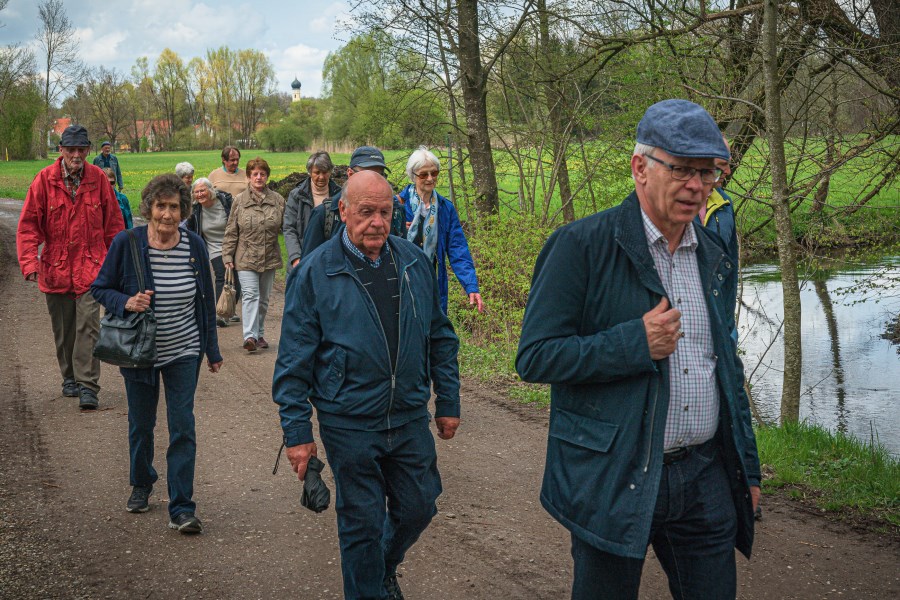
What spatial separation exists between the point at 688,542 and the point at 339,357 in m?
1.55

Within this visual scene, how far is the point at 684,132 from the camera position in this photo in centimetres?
260

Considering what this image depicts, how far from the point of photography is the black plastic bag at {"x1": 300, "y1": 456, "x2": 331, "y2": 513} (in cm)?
364

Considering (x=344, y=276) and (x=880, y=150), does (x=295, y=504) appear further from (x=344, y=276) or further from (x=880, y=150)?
(x=880, y=150)

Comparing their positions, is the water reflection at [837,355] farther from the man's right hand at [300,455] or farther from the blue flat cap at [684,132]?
the blue flat cap at [684,132]

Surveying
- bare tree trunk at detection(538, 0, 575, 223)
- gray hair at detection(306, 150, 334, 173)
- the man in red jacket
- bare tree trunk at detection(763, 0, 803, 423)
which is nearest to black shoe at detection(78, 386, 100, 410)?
the man in red jacket

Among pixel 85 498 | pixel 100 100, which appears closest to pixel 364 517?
pixel 85 498

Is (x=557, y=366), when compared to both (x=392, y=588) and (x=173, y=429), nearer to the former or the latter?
(x=392, y=588)

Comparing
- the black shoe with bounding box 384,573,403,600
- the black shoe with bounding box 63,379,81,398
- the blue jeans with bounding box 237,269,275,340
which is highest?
the blue jeans with bounding box 237,269,275,340

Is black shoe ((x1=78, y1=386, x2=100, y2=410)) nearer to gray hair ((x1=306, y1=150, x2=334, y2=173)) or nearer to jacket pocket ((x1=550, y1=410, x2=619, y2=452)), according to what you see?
gray hair ((x1=306, y1=150, x2=334, y2=173))

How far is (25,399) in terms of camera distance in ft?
27.3

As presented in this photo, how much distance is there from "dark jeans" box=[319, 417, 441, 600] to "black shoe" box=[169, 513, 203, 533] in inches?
67.5

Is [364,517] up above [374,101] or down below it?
below

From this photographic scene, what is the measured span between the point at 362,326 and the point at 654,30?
7.90 m

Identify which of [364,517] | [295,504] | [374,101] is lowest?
[295,504]
